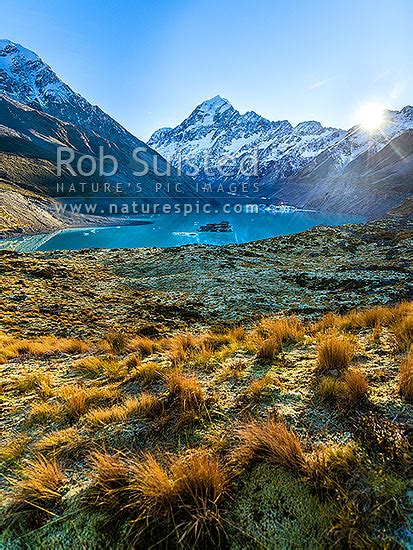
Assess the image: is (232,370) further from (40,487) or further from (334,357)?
(40,487)

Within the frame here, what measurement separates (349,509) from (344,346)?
155 inches

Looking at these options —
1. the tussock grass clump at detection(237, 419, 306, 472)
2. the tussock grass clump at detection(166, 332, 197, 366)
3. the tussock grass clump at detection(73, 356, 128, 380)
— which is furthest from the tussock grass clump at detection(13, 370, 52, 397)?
the tussock grass clump at detection(237, 419, 306, 472)

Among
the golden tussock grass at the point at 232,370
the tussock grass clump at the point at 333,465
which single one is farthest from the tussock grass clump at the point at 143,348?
the tussock grass clump at the point at 333,465

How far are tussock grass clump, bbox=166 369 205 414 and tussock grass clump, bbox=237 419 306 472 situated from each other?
118 cm

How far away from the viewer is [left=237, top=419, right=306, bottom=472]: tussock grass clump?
3.17 m

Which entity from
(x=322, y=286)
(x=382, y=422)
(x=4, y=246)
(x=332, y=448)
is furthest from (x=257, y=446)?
(x=4, y=246)

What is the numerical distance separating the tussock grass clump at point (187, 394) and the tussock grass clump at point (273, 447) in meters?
1.18

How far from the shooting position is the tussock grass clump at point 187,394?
4652 mm

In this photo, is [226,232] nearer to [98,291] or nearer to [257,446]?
[98,291]

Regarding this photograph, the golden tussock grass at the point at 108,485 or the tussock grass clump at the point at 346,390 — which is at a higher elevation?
the tussock grass clump at the point at 346,390

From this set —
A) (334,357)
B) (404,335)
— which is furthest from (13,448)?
(404,335)

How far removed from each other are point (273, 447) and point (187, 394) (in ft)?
6.34

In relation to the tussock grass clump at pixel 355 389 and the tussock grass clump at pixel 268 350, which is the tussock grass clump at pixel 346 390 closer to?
the tussock grass clump at pixel 355 389

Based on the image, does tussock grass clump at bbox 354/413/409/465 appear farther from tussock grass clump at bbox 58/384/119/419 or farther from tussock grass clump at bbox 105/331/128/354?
tussock grass clump at bbox 105/331/128/354
